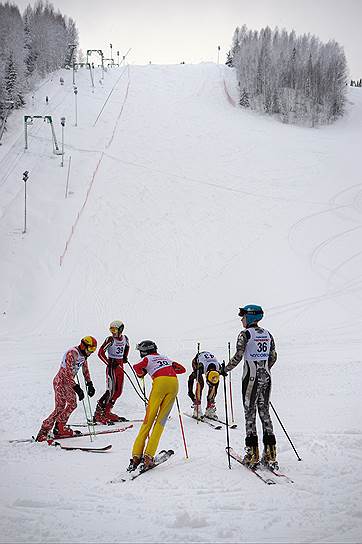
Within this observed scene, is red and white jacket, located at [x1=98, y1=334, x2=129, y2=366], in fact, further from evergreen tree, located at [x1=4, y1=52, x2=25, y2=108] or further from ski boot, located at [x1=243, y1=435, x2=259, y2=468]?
evergreen tree, located at [x1=4, y1=52, x2=25, y2=108]

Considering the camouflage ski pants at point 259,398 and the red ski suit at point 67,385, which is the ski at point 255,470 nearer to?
the camouflage ski pants at point 259,398

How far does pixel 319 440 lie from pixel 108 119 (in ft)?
115

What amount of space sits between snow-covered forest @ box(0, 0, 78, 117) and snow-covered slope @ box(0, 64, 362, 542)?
97.8 inches

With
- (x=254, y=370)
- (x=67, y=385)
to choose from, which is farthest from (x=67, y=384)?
(x=254, y=370)

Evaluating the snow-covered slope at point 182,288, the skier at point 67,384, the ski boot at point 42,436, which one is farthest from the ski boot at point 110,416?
the ski boot at point 42,436

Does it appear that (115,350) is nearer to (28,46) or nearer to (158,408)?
(158,408)

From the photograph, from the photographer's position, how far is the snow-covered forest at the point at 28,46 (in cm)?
3962

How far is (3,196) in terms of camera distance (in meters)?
25.7

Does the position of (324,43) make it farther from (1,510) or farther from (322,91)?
(1,510)

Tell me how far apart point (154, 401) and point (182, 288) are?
13.1m

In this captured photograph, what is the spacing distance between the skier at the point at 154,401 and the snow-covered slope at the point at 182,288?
0.91ft

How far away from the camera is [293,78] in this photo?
4941cm

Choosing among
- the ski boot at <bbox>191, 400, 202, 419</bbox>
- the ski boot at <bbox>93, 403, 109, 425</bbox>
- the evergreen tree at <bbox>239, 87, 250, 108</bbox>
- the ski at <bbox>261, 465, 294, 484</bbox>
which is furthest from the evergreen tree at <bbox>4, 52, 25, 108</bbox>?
the ski at <bbox>261, 465, 294, 484</bbox>

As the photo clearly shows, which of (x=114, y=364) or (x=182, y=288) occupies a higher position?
(x=114, y=364)
